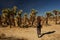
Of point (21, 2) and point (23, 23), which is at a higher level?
point (21, 2)

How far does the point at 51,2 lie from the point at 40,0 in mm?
782

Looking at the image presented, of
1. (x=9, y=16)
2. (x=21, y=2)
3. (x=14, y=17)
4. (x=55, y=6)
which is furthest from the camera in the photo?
(x=14, y=17)

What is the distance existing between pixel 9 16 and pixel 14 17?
Result: 1.00 meters

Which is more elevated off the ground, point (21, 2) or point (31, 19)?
point (21, 2)

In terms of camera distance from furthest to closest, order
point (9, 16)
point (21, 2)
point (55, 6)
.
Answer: point (9, 16) < point (55, 6) < point (21, 2)

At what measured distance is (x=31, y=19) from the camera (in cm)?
1478

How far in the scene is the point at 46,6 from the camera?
10.1 m

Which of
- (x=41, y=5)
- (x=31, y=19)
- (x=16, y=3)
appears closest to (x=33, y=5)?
(x=41, y=5)

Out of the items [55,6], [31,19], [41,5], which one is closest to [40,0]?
[41,5]

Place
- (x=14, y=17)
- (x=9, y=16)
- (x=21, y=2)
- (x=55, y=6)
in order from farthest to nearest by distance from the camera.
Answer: (x=14, y=17) → (x=9, y=16) → (x=55, y=6) → (x=21, y=2)

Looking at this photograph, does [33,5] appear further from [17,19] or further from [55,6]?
[17,19]

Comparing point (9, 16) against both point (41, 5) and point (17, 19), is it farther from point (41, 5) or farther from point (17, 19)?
point (41, 5)

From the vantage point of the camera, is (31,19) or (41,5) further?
(31,19)

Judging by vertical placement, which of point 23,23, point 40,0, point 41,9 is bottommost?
point 23,23
